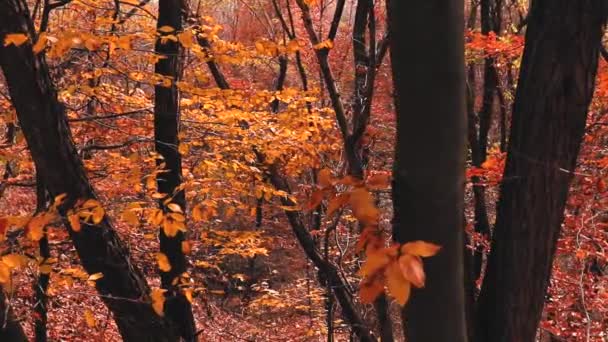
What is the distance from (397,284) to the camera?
1.21 meters

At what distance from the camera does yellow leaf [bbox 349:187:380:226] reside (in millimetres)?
1392

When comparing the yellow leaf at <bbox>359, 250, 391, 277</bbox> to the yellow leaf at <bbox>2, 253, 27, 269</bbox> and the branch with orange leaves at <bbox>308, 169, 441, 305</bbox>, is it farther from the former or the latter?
the yellow leaf at <bbox>2, 253, 27, 269</bbox>

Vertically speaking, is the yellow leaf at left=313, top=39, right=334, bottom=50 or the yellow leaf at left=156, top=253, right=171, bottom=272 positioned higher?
the yellow leaf at left=313, top=39, right=334, bottom=50

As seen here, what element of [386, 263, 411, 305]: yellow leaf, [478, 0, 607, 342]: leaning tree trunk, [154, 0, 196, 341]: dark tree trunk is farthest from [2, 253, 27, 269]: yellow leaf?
[154, 0, 196, 341]: dark tree trunk

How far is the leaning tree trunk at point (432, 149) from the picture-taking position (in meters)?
1.35

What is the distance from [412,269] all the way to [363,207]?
0.26 meters

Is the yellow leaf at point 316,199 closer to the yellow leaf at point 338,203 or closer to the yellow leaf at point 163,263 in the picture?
the yellow leaf at point 338,203

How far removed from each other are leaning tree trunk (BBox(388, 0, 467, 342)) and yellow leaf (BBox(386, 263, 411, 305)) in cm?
29

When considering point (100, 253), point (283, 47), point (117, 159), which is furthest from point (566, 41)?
point (117, 159)

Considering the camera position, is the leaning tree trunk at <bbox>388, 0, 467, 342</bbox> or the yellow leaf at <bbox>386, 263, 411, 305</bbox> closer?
the yellow leaf at <bbox>386, 263, 411, 305</bbox>

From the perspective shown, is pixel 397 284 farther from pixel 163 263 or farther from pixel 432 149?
pixel 163 263

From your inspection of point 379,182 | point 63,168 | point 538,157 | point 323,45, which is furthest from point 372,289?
point 63,168

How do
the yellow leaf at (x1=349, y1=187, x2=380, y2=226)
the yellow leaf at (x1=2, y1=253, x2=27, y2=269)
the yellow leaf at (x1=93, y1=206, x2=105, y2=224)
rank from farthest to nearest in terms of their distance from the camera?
the yellow leaf at (x1=93, y1=206, x2=105, y2=224), the yellow leaf at (x1=2, y1=253, x2=27, y2=269), the yellow leaf at (x1=349, y1=187, x2=380, y2=226)

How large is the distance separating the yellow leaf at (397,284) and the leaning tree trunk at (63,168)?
220 centimetres
